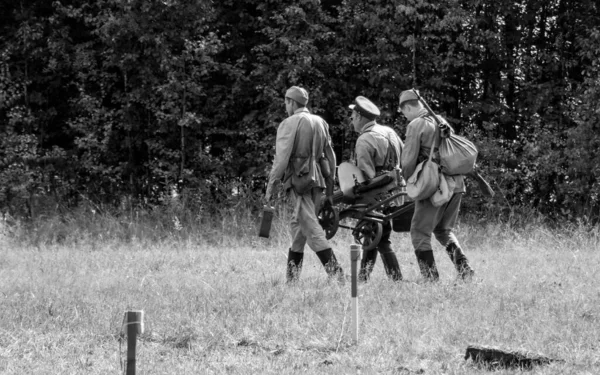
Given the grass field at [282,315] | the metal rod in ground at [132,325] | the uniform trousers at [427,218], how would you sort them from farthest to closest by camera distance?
the uniform trousers at [427,218], the grass field at [282,315], the metal rod in ground at [132,325]

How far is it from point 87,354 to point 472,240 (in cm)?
706

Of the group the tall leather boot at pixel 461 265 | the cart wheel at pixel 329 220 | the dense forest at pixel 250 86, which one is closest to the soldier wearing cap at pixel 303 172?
→ the cart wheel at pixel 329 220

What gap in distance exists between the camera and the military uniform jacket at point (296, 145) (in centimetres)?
812

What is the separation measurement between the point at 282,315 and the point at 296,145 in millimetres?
1965

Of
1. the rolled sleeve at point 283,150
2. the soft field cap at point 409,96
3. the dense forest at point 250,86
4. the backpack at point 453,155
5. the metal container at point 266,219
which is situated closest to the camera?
the backpack at point 453,155

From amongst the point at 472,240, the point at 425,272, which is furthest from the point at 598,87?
the point at 425,272

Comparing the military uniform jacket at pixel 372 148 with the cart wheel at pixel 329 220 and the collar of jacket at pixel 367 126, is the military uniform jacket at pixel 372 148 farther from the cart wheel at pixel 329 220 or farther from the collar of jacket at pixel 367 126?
the cart wheel at pixel 329 220

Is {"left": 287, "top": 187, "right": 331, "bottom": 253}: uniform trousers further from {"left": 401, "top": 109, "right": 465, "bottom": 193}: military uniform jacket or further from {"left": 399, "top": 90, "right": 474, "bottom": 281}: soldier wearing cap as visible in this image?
{"left": 401, "top": 109, "right": 465, "bottom": 193}: military uniform jacket

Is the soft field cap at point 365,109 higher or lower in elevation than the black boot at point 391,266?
higher

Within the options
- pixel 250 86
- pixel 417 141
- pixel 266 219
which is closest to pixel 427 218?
pixel 417 141

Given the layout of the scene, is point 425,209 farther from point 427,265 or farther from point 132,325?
point 132,325

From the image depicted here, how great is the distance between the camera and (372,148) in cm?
825

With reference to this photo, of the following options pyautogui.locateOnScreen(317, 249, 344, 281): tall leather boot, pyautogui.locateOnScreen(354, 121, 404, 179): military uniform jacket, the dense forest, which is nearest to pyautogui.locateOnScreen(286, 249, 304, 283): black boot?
pyautogui.locateOnScreen(317, 249, 344, 281): tall leather boot

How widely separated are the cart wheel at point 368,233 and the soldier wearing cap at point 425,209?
42cm
